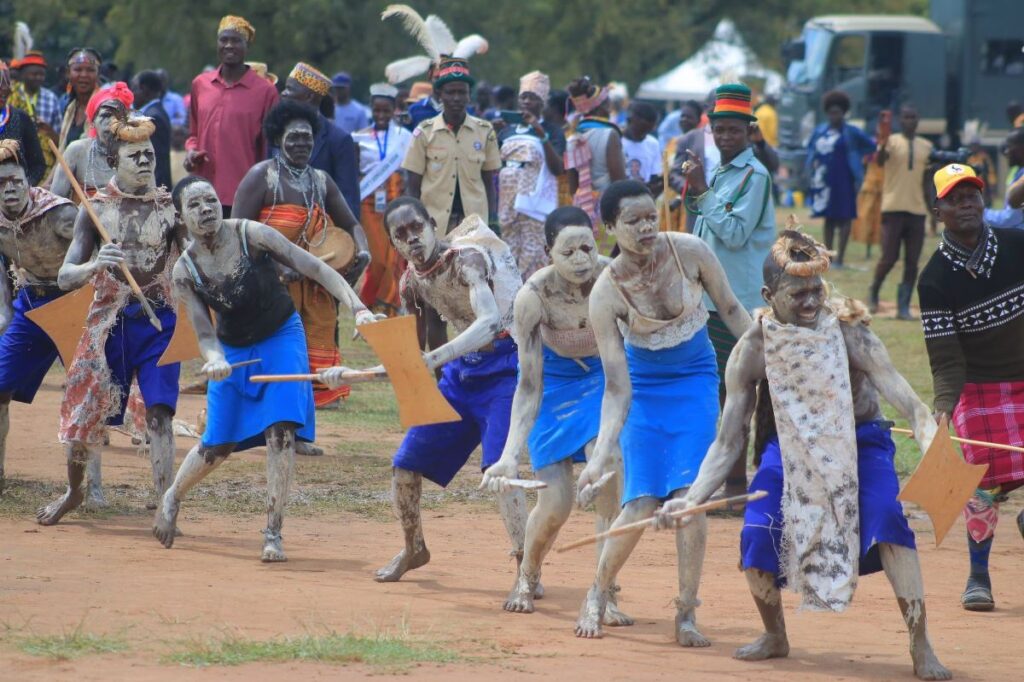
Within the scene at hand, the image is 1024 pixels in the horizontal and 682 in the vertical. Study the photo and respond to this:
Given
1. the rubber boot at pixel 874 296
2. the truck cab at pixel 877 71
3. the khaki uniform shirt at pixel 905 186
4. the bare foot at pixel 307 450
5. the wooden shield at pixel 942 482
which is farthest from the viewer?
the truck cab at pixel 877 71

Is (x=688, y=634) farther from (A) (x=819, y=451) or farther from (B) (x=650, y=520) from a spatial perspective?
(A) (x=819, y=451)

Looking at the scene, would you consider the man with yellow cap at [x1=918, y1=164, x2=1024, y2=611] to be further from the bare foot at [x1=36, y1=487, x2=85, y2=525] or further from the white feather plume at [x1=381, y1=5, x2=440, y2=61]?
the white feather plume at [x1=381, y1=5, x2=440, y2=61]

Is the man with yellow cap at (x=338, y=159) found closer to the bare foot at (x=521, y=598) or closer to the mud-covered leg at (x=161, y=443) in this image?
the mud-covered leg at (x=161, y=443)

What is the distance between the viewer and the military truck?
3147cm

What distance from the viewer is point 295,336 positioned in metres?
8.20

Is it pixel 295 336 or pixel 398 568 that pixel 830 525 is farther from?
pixel 295 336

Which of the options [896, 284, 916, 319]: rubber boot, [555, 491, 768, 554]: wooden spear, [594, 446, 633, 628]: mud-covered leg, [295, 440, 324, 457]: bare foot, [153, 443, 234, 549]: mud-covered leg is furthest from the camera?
[896, 284, 916, 319]: rubber boot

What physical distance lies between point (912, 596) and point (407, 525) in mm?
2560

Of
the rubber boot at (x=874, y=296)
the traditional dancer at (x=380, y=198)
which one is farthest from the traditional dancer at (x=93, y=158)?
the rubber boot at (x=874, y=296)

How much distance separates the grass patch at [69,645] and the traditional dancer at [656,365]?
1.81 meters

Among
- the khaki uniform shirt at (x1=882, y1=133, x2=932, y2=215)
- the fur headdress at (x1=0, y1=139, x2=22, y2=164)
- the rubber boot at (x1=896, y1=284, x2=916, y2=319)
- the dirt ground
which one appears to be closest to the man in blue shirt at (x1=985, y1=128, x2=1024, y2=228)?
the dirt ground

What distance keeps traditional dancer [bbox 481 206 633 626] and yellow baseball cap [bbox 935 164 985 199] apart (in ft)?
4.66

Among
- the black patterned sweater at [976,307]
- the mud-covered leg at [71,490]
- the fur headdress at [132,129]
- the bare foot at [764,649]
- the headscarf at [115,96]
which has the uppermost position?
the headscarf at [115,96]

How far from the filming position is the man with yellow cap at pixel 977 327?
7.07 m
